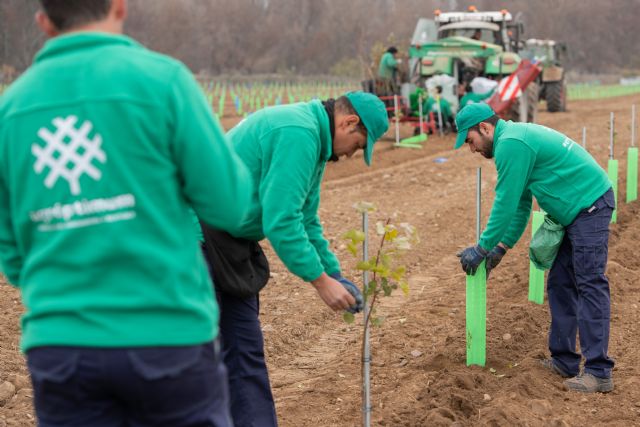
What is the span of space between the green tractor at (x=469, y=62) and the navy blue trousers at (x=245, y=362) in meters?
13.2

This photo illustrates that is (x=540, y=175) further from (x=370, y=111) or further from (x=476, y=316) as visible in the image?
(x=370, y=111)

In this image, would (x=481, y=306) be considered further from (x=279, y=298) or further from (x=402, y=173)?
(x=402, y=173)

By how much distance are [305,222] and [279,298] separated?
3171 mm

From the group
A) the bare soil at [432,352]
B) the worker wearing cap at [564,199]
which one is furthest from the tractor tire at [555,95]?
the worker wearing cap at [564,199]

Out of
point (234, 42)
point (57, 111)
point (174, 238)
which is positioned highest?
point (57, 111)

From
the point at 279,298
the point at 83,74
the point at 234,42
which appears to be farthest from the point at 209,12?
the point at 83,74

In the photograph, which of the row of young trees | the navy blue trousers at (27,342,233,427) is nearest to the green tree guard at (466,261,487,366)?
the navy blue trousers at (27,342,233,427)

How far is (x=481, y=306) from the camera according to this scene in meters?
4.87

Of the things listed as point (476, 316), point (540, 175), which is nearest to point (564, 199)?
point (540, 175)

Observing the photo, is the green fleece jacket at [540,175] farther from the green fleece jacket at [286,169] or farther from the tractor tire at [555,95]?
the tractor tire at [555,95]

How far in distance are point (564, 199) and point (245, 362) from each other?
2100mm

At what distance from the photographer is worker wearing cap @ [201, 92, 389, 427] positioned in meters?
A: 3.09

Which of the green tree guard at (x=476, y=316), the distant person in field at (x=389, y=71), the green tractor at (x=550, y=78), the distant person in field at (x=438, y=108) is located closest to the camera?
the green tree guard at (x=476, y=316)

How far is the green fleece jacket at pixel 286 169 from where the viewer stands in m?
3.07
